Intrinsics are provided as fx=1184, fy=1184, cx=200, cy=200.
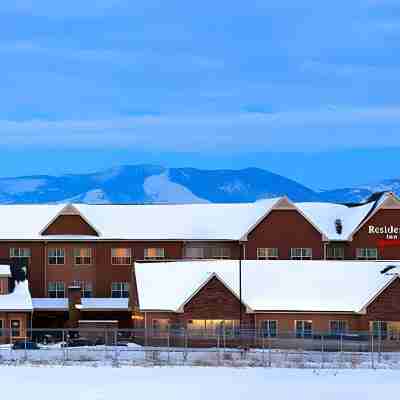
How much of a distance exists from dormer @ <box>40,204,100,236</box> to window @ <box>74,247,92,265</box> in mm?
1413

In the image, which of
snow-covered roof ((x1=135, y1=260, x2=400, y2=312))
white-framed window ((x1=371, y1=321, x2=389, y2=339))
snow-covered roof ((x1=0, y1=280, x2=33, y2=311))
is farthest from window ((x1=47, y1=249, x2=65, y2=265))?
white-framed window ((x1=371, y1=321, x2=389, y2=339))

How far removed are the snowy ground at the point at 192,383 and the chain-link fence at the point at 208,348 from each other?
511 cm

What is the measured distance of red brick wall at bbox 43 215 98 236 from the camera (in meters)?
→ 104

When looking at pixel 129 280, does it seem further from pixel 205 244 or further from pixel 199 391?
pixel 199 391

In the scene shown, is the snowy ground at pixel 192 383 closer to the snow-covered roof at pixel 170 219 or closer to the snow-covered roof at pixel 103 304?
the snow-covered roof at pixel 103 304

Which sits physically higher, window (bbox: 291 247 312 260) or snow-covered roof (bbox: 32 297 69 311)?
window (bbox: 291 247 312 260)

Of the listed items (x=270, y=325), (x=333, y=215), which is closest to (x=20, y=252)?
(x=333, y=215)

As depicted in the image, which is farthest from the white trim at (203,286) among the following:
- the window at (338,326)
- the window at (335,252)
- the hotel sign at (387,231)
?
the hotel sign at (387,231)

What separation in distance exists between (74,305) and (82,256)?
26.5 feet

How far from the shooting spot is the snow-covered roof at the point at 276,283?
8294 centimetres

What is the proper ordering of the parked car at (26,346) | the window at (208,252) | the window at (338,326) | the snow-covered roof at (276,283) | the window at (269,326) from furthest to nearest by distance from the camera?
1. the window at (208,252)
2. the snow-covered roof at (276,283)
3. the window at (338,326)
4. the window at (269,326)
5. the parked car at (26,346)

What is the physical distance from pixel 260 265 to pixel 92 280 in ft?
71.9

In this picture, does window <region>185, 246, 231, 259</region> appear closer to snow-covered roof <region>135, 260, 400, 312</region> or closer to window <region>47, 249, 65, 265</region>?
window <region>47, 249, 65, 265</region>

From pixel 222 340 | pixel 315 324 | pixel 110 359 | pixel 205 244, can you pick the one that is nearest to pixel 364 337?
pixel 315 324
